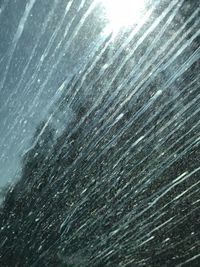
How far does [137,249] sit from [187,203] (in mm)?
2014

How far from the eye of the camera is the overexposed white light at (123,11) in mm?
4645

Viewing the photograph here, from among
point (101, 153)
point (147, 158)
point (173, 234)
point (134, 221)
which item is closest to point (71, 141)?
point (101, 153)

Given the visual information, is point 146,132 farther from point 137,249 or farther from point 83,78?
point 137,249

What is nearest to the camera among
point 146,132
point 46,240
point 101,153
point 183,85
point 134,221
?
point 183,85

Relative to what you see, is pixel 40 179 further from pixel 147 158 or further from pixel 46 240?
pixel 147 158

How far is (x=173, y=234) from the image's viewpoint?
951 cm

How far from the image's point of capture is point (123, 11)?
15.4 ft

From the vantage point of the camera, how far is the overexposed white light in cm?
464

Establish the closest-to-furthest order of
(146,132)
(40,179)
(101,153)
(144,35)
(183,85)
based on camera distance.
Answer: (144,35)
(183,85)
(146,132)
(101,153)
(40,179)

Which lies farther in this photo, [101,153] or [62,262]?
[62,262]

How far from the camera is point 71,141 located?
7.73 m

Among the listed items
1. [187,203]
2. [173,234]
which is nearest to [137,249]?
[173,234]

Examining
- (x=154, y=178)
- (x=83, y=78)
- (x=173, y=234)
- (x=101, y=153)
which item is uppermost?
(x=83, y=78)

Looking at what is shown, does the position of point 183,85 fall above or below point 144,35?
below
